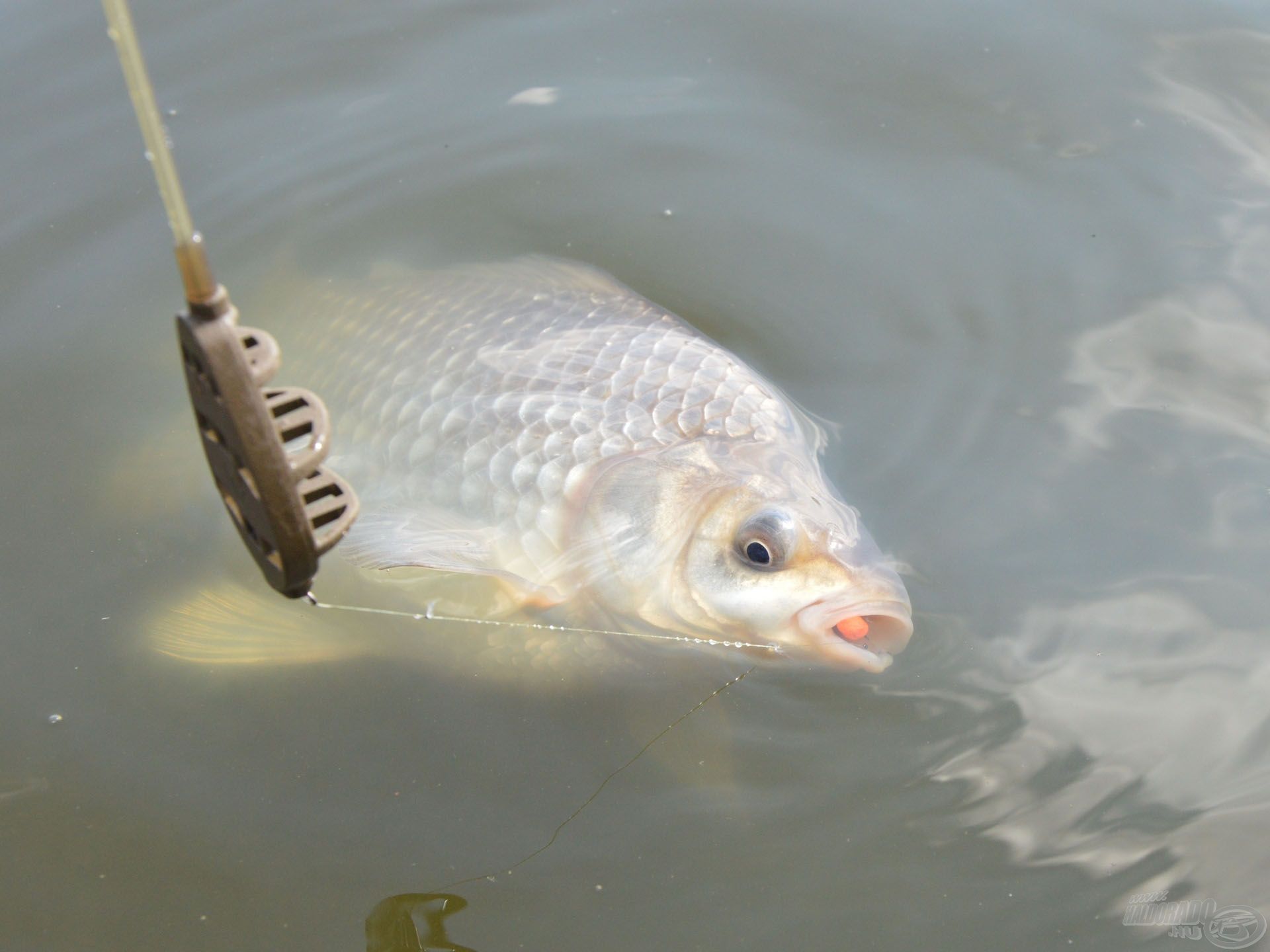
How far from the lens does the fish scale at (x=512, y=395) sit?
2500 mm

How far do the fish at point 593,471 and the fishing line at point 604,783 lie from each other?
0.13 meters

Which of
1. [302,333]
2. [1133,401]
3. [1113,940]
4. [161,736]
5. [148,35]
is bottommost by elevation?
[1113,940]

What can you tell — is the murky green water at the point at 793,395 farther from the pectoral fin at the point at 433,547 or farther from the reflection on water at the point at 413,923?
the pectoral fin at the point at 433,547

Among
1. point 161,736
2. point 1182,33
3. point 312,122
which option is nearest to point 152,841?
point 161,736

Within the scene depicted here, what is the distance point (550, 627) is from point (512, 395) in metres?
0.52

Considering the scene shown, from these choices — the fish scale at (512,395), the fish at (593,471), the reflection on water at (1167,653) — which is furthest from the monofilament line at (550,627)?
the reflection on water at (1167,653)

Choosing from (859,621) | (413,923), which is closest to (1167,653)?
(859,621)

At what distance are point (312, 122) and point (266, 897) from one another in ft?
8.58

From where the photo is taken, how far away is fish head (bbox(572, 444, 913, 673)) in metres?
2.24

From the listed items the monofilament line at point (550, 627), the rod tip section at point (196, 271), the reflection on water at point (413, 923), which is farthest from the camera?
the monofilament line at point (550, 627)

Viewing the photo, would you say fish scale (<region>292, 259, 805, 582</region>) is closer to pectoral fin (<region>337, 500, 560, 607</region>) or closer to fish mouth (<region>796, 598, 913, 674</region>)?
pectoral fin (<region>337, 500, 560, 607</region>)

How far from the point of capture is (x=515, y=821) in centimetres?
222

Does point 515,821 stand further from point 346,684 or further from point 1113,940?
point 1113,940

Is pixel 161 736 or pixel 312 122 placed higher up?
pixel 312 122
